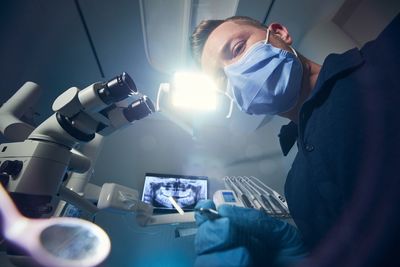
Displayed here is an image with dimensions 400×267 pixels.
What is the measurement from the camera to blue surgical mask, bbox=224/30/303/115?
0.71 m

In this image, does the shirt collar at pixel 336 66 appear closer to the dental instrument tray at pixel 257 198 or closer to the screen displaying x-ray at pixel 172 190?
the dental instrument tray at pixel 257 198

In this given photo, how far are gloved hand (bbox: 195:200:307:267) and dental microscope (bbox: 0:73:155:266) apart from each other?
433mm

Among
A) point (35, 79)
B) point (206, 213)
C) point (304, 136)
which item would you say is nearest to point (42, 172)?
point (206, 213)

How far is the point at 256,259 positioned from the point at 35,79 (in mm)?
1237

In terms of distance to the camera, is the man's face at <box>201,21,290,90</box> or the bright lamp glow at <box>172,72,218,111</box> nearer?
the man's face at <box>201,21,290,90</box>

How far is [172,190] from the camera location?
49.8 inches

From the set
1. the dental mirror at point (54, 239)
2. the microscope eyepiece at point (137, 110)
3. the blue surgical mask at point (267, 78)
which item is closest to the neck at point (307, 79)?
the blue surgical mask at point (267, 78)

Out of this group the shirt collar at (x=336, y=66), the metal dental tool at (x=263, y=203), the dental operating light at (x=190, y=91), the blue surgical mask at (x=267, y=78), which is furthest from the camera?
the dental operating light at (x=190, y=91)

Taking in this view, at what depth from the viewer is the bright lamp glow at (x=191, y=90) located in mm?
1174

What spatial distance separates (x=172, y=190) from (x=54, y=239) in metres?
1.01

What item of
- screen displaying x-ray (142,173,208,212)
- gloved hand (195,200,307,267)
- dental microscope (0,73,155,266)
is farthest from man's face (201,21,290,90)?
screen displaying x-ray (142,173,208,212)

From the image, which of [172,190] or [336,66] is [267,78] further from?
[172,190]

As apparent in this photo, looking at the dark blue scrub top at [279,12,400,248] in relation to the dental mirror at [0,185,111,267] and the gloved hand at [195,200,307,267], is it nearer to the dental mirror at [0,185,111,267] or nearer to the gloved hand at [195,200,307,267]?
the gloved hand at [195,200,307,267]

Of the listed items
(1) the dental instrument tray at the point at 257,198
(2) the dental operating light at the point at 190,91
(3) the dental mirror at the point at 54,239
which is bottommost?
(3) the dental mirror at the point at 54,239
